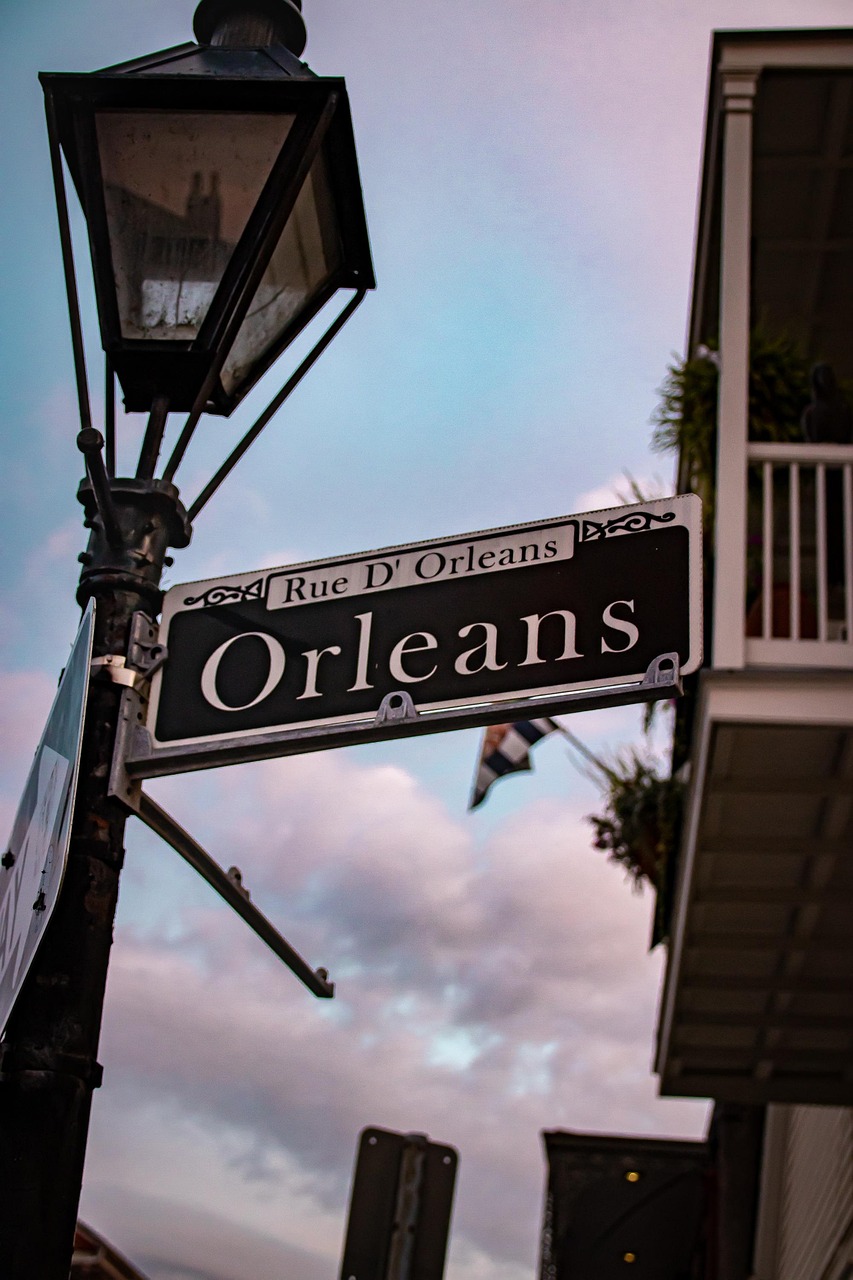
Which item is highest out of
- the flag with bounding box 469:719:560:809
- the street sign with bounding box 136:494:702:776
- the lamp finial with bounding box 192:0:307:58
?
the flag with bounding box 469:719:560:809

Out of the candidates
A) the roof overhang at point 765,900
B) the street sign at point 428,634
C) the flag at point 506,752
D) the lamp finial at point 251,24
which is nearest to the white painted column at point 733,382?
the roof overhang at point 765,900

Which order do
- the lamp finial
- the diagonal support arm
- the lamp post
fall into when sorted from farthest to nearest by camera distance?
the lamp finial → the lamp post → the diagonal support arm

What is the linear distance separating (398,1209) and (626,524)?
223 cm

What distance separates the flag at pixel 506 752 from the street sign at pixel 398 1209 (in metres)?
7.68

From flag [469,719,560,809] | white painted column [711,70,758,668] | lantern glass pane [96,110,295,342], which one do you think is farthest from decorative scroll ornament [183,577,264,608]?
flag [469,719,560,809]

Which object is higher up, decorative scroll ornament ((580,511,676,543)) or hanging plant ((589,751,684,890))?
hanging plant ((589,751,684,890))

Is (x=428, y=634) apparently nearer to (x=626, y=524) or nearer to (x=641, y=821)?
(x=626, y=524)

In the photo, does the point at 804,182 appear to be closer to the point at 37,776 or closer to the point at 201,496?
the point at 201,496

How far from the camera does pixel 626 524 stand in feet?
7.41

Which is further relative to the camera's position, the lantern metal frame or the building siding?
the building siding

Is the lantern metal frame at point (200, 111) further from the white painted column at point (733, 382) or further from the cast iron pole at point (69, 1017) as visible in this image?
the white painted column at point (733, 382)

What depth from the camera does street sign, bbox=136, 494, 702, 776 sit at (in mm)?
2146

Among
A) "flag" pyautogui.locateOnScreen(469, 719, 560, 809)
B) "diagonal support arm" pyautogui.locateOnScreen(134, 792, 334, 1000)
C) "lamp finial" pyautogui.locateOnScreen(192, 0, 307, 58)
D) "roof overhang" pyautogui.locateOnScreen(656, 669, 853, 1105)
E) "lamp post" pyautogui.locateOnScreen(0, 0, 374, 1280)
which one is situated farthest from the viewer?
"flag" pyautogui.locateOnScreen(469, 719, 560, 809)

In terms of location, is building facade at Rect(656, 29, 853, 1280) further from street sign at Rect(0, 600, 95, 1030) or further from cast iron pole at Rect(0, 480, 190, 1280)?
street sign at Rect(0, 600, 95, 1030)
